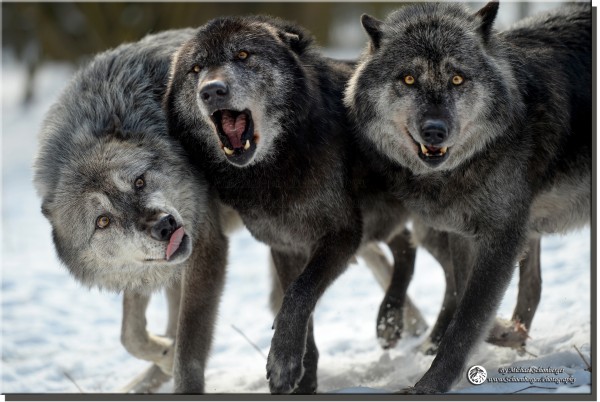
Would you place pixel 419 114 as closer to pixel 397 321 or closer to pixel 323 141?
pixel 323 141

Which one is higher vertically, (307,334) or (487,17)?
(487,17)

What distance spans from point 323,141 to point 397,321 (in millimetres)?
1669

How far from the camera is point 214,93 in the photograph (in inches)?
162

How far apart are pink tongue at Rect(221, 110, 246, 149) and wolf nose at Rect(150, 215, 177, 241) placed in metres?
0.53

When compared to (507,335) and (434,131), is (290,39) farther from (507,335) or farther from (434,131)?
(507,335)

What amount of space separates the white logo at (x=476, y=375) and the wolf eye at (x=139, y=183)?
203 centimetres

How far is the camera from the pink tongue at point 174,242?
174 inches

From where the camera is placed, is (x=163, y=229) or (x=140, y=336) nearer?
(x=163, y=229)

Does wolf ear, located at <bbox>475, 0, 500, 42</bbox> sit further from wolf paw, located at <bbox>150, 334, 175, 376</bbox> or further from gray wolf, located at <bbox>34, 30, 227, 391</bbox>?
wolf paw, located at <bbox>150, 334, 175, 376</bbox>

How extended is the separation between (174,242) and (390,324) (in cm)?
184

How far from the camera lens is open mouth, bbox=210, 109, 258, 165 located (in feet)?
14.0

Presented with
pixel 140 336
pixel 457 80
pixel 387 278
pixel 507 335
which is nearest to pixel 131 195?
pixel 140 336

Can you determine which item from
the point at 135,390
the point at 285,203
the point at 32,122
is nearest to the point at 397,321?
the point at 285,203

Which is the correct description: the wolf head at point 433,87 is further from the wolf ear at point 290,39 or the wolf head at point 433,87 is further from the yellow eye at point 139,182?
the yellow eye at point 139,182
